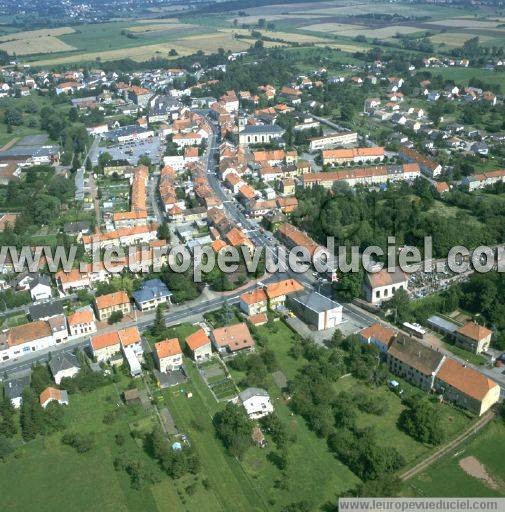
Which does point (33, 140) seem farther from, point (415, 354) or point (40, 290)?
point (415, 354)

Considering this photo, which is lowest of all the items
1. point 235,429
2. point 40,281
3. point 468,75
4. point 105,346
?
point 235,429

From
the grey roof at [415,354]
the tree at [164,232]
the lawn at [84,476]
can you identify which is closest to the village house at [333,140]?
the tree at [164,232]

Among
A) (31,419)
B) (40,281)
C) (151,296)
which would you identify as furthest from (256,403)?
(40,281)

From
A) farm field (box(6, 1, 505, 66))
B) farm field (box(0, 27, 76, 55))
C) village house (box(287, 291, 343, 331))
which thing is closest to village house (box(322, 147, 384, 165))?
village house (box(287, 291, 343, 331))

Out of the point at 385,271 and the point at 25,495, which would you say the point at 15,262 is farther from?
the point at 385,271

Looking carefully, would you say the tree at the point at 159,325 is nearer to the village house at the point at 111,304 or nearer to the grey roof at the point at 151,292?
the grey roof at the point at 151,292

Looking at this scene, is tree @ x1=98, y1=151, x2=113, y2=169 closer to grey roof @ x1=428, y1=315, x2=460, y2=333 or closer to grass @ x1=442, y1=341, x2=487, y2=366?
grey roof @ x1=428, y1=315, x2=460, y2=333
